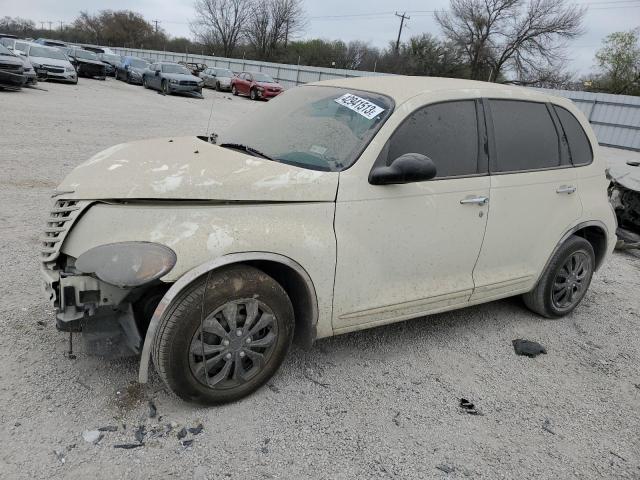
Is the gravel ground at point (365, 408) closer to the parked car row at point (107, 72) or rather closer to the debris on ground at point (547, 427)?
the debris on ground at point (547, 427)

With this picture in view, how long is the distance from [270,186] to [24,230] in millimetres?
3532

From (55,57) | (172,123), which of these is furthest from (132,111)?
(55,57)

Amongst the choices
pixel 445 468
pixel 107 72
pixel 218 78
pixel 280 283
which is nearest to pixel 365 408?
pixel 445 468

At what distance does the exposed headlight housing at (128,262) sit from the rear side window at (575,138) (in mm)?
3372

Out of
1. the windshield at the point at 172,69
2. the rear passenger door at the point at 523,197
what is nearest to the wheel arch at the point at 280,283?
the rear passenger door at the point at 523,197

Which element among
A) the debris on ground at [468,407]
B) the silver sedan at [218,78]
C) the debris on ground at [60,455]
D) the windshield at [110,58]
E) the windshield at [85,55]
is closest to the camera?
the debris on ground at [60,455]

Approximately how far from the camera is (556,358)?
3.94m

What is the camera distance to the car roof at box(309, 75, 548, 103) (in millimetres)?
3441

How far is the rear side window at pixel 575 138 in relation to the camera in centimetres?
427

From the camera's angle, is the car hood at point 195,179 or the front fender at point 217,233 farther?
the car hood at point 195,179

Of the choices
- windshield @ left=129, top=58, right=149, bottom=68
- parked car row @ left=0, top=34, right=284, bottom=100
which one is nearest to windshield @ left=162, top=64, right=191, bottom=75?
parked car row @ left=0, top=34, right=284, bottom=100

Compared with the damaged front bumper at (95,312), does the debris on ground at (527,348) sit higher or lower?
lower

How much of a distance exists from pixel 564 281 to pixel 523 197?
1.13m

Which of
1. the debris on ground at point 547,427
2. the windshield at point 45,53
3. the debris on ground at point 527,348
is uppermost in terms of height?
the windshield at point 45,53
